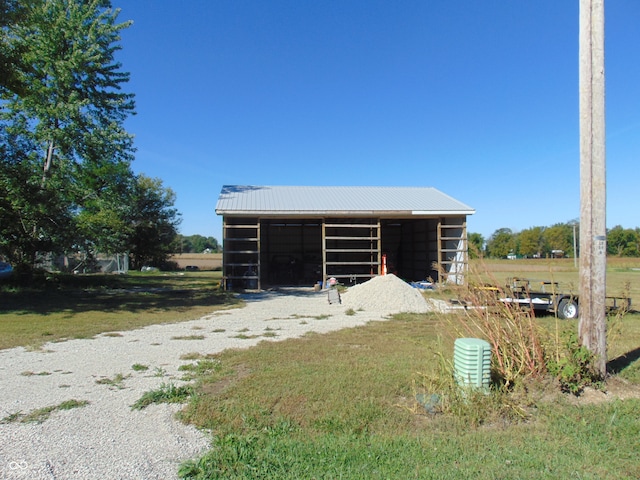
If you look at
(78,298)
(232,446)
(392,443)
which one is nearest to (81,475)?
(232,446)

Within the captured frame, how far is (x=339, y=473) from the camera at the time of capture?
3.04m

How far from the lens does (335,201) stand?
72.5 feet

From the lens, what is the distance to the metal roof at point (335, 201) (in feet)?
65.5

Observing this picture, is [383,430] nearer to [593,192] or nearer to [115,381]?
[115,381]

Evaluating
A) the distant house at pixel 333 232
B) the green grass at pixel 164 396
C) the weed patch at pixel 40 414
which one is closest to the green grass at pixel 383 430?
the green grass at pixel 164 396

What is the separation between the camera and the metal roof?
65.5 ft

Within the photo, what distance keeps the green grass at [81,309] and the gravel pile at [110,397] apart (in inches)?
36.3

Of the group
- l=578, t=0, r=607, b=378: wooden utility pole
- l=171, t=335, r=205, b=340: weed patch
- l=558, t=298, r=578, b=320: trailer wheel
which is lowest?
l=171, t=335, r=205, b=340: weed patch

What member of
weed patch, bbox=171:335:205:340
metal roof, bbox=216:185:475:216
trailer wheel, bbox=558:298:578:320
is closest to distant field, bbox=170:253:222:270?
metal roof, bbox=216:185:475:216

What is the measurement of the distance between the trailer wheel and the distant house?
714 cm

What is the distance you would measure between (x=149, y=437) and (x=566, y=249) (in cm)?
8907

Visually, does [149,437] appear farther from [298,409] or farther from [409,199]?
[409,199]

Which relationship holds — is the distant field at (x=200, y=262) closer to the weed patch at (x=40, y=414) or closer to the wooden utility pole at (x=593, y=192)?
the weed patch at (x=40, y=414)

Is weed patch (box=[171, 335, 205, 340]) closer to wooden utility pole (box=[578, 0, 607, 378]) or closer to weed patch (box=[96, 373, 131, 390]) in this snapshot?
weed patch (box=[96, 373, 131, 390])
